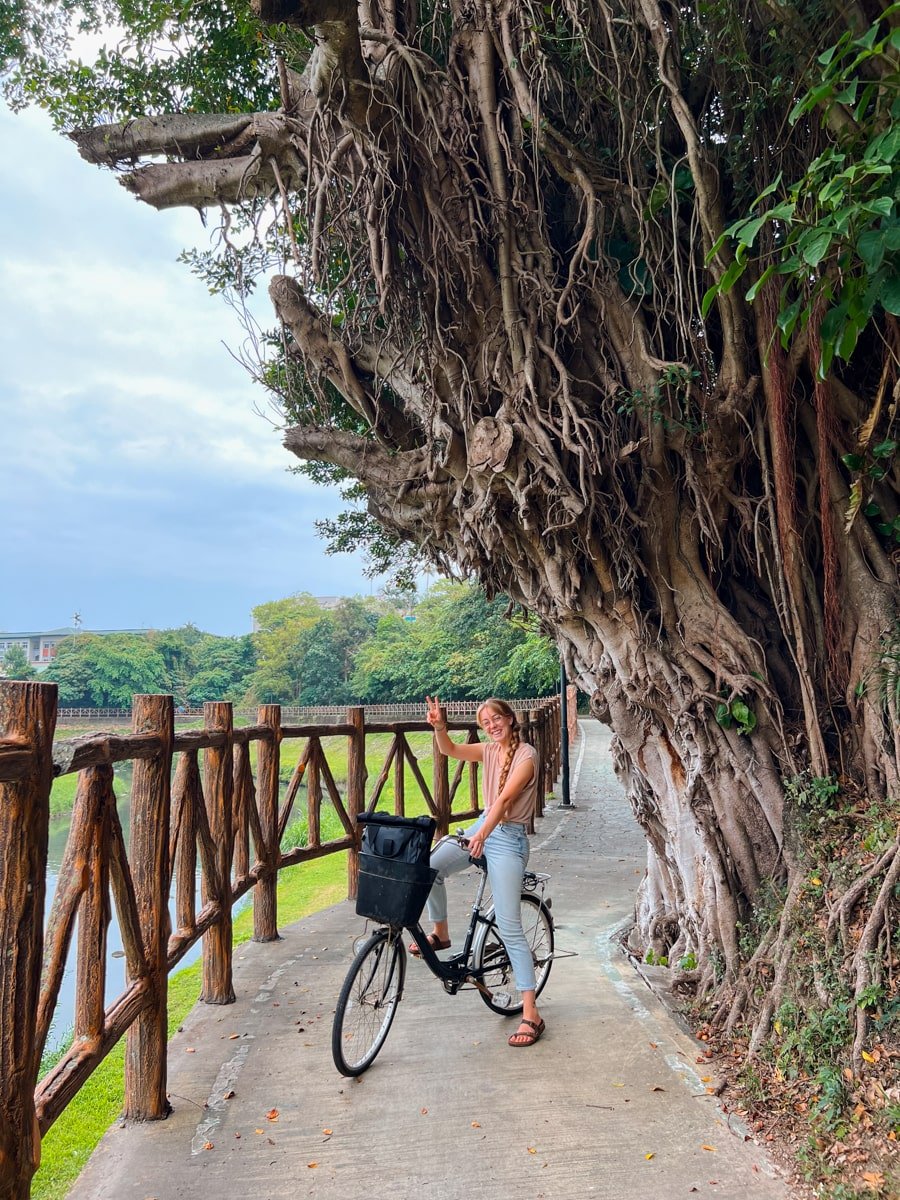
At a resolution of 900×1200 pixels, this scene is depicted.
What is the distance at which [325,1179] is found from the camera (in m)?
2.83

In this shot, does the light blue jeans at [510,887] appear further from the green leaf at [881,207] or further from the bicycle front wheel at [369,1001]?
the green leaf at [881,207]

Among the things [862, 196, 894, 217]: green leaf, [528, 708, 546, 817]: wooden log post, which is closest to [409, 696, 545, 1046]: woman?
[862, 196, 894, 217]: green leaf

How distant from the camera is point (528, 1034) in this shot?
3.87 metres

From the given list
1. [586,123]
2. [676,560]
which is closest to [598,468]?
[676,560]

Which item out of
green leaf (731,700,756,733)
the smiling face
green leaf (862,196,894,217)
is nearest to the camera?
green leaf (862,196,894,217)

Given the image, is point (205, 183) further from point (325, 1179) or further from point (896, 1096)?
point (896, 1096)

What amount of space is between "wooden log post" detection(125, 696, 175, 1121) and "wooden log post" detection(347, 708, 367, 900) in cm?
335

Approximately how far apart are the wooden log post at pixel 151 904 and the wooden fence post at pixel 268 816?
2.10 meters

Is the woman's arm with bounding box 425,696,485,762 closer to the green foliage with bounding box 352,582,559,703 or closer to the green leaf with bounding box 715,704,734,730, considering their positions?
the green leaf with bounding box 715,704,734,730

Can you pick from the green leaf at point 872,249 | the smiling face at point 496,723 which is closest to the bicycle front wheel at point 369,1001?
the smiling face at point 496,723

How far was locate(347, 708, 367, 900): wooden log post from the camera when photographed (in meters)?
6.66

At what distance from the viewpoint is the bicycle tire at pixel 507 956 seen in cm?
403

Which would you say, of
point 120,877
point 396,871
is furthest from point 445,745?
point 120,877

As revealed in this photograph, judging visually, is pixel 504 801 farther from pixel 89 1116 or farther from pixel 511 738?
pixel 89 1116
